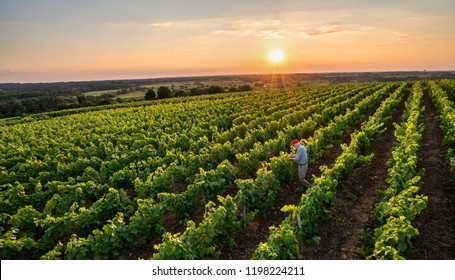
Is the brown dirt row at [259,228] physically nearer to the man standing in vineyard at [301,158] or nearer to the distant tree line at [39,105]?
the man standing in vineyard at [301,158]

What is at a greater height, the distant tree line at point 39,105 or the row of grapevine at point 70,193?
the distant tree line at point 39,105

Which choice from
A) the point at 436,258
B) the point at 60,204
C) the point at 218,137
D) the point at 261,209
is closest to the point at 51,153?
the point at 60,204

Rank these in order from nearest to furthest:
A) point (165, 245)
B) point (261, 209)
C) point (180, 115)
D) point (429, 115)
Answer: point (165, 245) → point (261, 209) → point (429, 115) → point (180, 115)

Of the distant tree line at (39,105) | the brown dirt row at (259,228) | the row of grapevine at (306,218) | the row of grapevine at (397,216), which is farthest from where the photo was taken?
the distant tree line at (39,105)

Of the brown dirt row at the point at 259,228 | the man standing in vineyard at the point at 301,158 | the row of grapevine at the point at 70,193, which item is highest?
the man standing in vineyard at the point at 301,158

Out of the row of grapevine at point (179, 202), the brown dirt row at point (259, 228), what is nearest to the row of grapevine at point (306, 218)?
the brown dirt row at point (259, 228)

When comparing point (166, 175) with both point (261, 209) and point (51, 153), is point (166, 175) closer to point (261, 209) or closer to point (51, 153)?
point (261, 209)

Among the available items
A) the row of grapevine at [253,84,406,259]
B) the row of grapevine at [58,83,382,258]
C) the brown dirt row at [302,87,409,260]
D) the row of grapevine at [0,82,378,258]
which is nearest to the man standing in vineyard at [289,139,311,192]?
the row of grapevine at [253,84,406,259]

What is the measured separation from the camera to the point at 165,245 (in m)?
5.88

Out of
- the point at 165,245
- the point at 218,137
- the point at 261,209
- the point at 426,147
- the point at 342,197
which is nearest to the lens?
the point at 165,245

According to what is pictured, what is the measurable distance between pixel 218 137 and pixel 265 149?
442cm

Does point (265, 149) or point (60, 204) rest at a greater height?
point (265, 149)

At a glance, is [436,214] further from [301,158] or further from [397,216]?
[301,158]

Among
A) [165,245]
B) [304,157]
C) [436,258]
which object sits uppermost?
[304,157]
